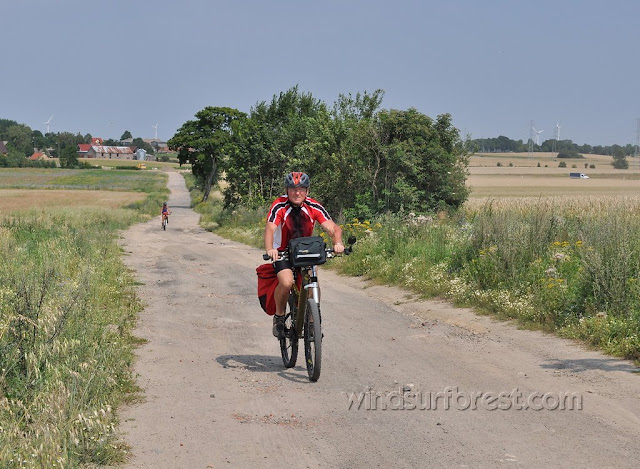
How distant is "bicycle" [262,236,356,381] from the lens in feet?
23.8

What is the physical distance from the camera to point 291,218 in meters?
7.65

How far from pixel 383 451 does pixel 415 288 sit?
28.3 feet

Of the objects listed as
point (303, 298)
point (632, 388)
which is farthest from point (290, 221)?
point (632, 388)

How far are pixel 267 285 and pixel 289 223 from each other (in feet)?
2.49

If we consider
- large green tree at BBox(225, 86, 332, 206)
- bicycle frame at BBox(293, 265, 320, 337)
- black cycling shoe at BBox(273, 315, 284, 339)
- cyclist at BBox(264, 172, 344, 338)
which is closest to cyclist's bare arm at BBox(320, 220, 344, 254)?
cyclist at BBox(264, 172, 344, 338)

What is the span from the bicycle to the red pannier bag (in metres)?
0.18

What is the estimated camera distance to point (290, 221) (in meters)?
7.66

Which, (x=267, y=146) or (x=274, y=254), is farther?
(x=267, y=146)

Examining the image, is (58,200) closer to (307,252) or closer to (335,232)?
(335,232)

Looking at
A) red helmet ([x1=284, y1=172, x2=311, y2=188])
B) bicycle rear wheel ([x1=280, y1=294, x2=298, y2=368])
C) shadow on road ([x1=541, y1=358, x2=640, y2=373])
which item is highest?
red helmet ([x1=284, y1=172, x2=311, y2=188])

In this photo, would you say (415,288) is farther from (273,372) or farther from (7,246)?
(7,246)

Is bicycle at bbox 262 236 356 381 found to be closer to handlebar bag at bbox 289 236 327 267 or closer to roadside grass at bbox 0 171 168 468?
handlebar bag at bbox 289 236 327 267

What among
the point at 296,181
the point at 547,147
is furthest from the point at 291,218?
the point at 547,147

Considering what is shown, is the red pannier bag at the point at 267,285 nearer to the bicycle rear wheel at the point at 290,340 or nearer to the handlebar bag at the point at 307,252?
the bicycle rear wheel at the point at 290,340
